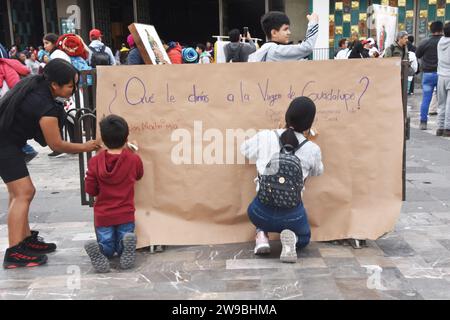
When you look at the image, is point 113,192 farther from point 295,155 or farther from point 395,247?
point 395,247

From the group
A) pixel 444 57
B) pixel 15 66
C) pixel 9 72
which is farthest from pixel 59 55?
pixel 444 57

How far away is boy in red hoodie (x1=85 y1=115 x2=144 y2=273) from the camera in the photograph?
3578 mm

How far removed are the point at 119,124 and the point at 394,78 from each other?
1.95 metres

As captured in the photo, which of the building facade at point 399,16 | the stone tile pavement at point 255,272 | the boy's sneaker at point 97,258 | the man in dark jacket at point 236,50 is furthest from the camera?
the building facade at point 399,16

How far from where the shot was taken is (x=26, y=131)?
3.74 m

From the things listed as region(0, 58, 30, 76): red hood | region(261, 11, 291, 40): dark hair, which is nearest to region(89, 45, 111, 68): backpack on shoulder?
region(0, 58, 30, 76): red hood

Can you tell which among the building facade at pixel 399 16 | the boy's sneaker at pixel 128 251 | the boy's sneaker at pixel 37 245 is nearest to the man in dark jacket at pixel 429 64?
the boy's sneaker at pixel 128 251

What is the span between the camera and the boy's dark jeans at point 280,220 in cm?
362

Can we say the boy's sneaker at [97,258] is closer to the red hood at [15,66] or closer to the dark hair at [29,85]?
the dark hair at [29,85]

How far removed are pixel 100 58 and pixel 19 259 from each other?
5662 mm

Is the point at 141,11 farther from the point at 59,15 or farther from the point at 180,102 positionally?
the point at 180,102

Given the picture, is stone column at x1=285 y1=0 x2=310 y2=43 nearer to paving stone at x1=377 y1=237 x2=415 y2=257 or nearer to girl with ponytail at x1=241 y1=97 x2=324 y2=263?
paving stone at x1=377 y1=237 x2=415 y2=257

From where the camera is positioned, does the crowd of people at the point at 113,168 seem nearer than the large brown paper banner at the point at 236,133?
Yes

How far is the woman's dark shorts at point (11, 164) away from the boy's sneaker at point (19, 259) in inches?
19.7
